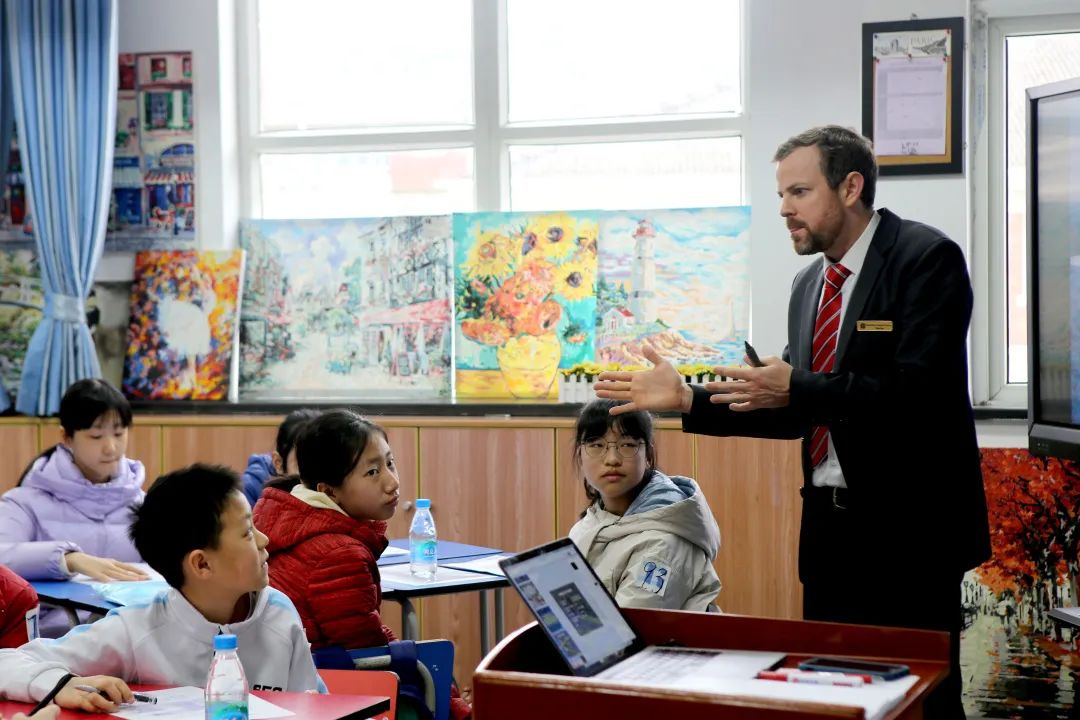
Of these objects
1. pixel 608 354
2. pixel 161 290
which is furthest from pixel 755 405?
pixel 161 290

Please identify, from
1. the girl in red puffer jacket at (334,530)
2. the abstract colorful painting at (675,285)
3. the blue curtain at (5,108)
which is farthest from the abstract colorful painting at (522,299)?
the blue curtain at (5,108)

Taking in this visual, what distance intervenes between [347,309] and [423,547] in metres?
1.59

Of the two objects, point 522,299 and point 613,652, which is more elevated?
point 522,299

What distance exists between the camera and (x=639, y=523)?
3.00 m

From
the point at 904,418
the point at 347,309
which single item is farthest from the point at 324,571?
the point at 347,309

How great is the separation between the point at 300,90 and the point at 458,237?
40.3 inches

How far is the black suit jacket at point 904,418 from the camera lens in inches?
88.3

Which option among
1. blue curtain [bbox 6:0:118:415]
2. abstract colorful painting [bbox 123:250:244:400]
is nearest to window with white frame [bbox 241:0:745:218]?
abstract colorful painting [bbox 123:250:244:400]

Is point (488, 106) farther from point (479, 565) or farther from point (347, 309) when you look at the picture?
point (479, 565)

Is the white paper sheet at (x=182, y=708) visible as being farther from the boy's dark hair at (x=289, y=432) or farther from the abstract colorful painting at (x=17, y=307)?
the abstract colorful painting at (x=17, y=307)

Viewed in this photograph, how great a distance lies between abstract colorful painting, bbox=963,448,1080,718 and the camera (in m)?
4.08

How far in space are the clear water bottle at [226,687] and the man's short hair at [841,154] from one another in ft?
4.84

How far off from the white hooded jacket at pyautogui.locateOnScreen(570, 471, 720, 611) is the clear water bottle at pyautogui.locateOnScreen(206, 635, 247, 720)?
118 cm

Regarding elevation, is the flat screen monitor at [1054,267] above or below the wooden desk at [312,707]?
above
